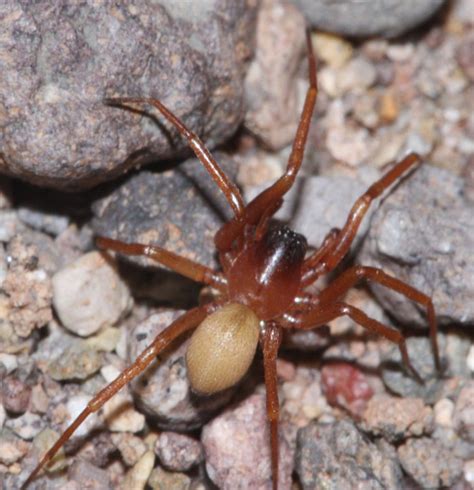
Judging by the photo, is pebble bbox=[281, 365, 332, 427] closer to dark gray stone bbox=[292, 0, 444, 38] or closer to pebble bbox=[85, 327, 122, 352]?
pebble bbox=[85, 327, 122, 352]

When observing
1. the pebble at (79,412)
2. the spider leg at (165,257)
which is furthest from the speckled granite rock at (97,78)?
the pebble at (79,412)

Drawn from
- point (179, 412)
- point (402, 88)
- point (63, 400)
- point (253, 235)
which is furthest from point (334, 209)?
Result: point (63, 400)

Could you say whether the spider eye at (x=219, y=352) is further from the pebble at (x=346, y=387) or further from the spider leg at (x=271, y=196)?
the pebble at (x=346, y=387)

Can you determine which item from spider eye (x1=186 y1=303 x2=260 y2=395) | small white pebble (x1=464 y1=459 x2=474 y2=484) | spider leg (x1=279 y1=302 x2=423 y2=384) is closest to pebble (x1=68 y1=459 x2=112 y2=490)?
spider eye (x1=186 y1=303 x2=260 y2=395)

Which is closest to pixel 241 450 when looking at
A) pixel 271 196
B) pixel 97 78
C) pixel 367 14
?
pixel 271 196

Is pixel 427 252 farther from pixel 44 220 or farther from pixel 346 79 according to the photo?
pixel 44 220

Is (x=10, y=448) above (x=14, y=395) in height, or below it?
below

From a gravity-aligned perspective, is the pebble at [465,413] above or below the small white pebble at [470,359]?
below
